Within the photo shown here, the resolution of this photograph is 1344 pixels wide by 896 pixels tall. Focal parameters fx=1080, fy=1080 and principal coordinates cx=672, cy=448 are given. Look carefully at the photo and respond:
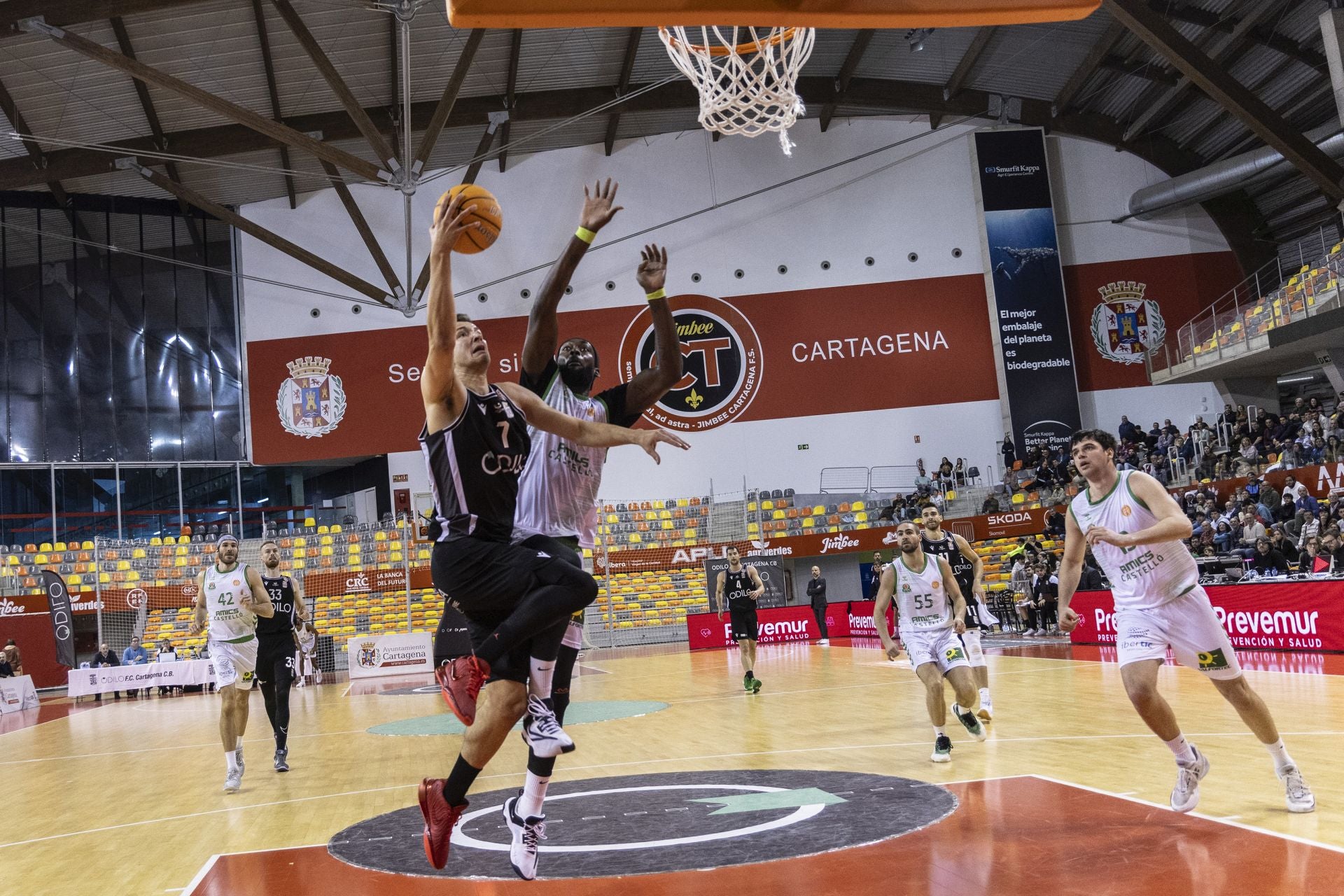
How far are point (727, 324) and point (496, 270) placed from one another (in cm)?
695

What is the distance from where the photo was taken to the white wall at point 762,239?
1241 inches

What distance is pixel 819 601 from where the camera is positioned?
2414 cm

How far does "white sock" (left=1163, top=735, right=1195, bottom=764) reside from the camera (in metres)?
5.16

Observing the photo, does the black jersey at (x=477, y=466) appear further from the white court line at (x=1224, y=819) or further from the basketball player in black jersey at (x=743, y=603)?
the basketball player in black jersey at (x=743, y=603)

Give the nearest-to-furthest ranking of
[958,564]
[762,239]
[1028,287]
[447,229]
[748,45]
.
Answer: [447,229] < [748,45] < [958,564] < [1028,287] < [762,239]

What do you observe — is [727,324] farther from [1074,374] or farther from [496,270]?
[1074,374]

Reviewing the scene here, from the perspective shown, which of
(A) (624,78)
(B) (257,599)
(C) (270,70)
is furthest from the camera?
(A) (624,78)

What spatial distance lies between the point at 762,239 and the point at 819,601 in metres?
12.6

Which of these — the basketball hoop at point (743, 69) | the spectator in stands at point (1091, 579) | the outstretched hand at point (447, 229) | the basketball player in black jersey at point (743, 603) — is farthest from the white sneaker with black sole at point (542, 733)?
the spectator in stands at point (1091, 579)

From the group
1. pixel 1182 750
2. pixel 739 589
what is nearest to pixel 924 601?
pixel 1182 750

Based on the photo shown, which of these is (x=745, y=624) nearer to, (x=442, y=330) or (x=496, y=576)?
(x=496, y=576)

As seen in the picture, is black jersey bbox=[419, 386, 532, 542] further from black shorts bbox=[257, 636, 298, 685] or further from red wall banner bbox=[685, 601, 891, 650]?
red wall banner bbox=[685, 601, 891, 650]

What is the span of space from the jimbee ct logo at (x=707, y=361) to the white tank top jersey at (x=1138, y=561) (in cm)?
2592

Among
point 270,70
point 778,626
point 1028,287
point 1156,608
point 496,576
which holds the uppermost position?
point 270,70
